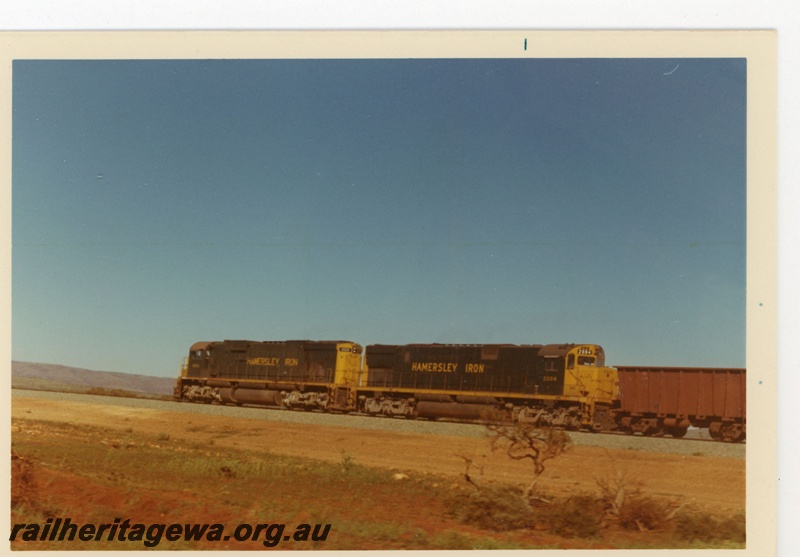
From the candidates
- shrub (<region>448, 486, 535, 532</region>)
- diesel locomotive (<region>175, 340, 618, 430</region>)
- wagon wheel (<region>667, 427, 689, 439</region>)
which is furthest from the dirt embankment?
wagon wheel (<region>667, 427, 689, 439</region>)

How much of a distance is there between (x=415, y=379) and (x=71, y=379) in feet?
27.7

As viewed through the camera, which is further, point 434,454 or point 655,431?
point 655,431

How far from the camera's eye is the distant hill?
12.3 metres

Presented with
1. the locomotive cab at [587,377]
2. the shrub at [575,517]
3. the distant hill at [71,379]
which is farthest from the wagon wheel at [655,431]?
the distant hill at [71,379]

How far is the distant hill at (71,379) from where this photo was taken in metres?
12.3

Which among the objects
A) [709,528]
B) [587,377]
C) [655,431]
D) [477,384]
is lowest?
[709,528]

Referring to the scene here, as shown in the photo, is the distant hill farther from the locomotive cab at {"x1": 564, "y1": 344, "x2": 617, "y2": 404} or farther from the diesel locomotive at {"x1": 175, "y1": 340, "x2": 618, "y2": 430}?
the locomotive cab at {"x1": 564, "y1": 344, "x2": 617, "y2": 404}

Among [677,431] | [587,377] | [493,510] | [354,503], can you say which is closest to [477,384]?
[587,377]

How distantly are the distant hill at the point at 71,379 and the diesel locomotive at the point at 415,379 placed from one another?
215 centimetres

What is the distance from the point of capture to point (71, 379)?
16547 mm

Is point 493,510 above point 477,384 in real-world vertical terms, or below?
below

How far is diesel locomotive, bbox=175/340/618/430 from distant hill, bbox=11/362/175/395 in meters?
2.15

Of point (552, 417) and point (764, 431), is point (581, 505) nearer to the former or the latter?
point (764, 431)

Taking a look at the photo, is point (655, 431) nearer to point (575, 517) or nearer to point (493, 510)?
point (575, 517)
